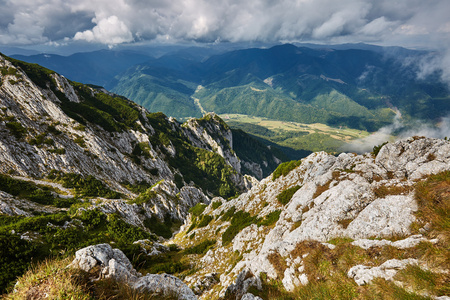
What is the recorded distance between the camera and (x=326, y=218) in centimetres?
1903

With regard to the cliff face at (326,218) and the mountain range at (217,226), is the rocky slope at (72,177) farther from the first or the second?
the cliff face at (326,218)

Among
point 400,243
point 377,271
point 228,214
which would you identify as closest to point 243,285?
point 377,271

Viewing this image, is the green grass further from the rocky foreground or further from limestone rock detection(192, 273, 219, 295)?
limestone rock detection(192, 273, 219, 295)

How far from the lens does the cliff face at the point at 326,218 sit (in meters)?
13.0

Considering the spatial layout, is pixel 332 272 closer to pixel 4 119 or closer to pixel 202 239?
pixel 202 239

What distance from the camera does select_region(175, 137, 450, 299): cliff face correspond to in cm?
1296

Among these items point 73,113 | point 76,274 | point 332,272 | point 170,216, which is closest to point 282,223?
point 332,272

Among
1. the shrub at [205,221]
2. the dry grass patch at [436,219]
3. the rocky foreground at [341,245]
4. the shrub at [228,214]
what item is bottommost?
the shrub at [205,221]

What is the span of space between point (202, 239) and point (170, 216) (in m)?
28.8

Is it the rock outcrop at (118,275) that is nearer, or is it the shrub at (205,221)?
the rock outcrop at (118,275)

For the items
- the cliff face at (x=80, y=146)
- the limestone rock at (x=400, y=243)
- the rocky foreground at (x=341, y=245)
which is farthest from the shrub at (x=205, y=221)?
the limestone rock at (x=400, y=243)

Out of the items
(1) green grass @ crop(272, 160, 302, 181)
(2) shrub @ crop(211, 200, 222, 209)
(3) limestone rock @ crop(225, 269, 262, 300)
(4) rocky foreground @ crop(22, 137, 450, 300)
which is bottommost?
(2) shrub @ crop(211, 200, 222, 209)

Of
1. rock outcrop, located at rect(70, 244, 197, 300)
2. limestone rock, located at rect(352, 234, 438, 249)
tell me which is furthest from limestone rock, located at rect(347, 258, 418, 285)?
rock outcrop, located at rect(70, 244, 197, 300)

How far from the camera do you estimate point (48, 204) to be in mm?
43812
